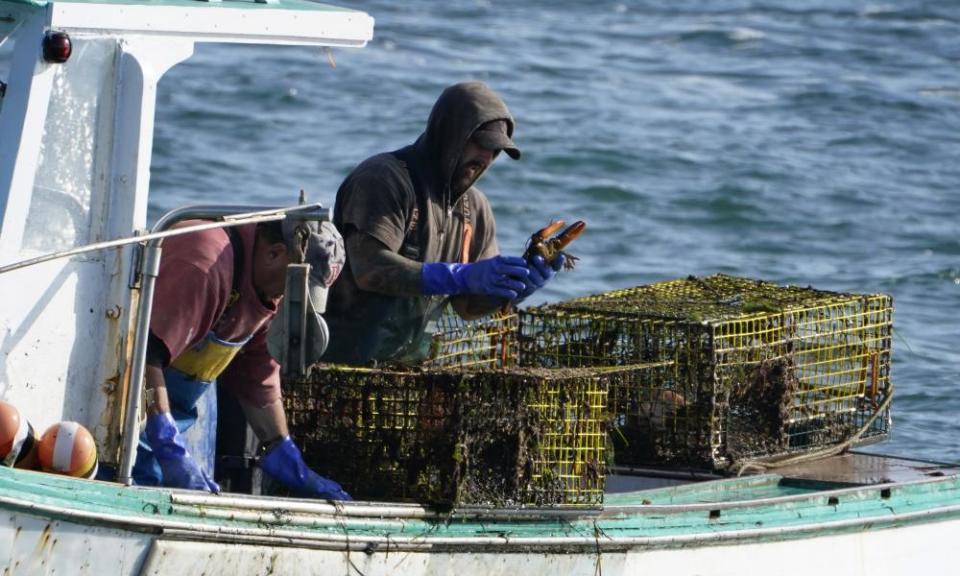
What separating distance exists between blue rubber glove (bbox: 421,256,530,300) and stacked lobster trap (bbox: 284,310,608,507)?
29cm

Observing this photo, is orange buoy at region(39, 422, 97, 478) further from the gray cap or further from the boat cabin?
the gray cap

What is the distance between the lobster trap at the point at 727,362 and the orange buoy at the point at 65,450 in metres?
2.68

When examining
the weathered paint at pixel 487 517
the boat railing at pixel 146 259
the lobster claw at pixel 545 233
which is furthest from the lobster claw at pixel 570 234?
the boat railing at pixel 146 259

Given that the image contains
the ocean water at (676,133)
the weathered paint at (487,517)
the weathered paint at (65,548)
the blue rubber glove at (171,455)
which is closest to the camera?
the weathered paint at (65,548)

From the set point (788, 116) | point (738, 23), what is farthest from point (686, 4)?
point (788, 116)

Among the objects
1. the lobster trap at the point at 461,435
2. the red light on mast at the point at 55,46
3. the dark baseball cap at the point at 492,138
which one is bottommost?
the lobster trap at the point at 461,435

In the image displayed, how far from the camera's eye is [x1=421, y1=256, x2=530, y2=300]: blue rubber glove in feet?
20.4

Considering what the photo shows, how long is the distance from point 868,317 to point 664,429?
108 centimetres

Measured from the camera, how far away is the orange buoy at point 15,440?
192 inches

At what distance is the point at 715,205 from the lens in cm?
1745

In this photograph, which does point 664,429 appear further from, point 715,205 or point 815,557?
point 715,205

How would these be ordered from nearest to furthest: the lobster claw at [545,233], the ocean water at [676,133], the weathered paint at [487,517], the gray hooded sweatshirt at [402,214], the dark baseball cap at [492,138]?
Answer: the weathered paint at [487,517] < the lobster claw at [545,233] < the gray hooded sweatshirt at [402,214] < the dark baseball cap at [492,138] < the ocean water at [676,133]

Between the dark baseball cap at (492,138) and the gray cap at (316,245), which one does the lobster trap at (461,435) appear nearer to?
the gray cap at (316,245)

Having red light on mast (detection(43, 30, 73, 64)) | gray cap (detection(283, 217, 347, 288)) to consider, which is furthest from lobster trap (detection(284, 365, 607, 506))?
red light on mast (detection(43, 30, 73, 64))
